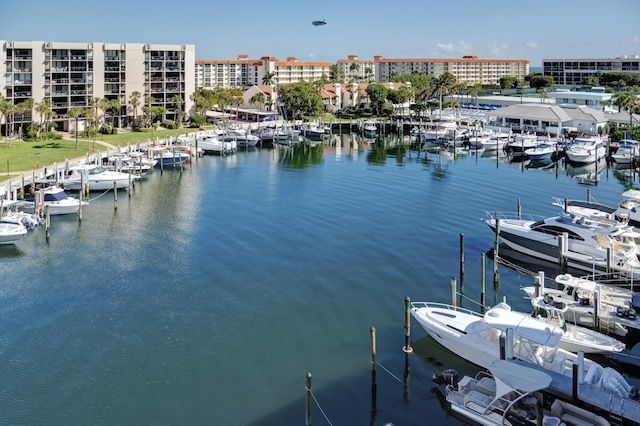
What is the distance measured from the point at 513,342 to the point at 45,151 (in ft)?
222

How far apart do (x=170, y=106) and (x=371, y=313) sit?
298 feet

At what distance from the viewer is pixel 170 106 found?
114625 mm

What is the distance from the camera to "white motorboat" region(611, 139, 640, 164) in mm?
81562

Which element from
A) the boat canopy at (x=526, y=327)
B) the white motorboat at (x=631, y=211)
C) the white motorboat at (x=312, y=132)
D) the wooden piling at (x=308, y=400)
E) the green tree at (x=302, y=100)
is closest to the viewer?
the wooden piling at (x=308, y=400)

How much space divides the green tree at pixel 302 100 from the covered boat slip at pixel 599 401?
109820 mm

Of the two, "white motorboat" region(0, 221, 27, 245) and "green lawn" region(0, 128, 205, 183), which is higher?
"green lawn" region(0, 128, 205, 183)

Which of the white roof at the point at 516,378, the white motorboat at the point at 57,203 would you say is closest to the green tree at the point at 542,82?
the white motorboat at the point at 57,203

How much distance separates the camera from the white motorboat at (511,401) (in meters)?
21.0

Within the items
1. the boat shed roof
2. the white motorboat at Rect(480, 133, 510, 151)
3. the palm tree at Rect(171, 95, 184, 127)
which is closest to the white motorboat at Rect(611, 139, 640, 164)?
the white motorboat at Rect(480, 133, 510, 151)

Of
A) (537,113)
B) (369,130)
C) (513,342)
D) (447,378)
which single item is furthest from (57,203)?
(537,113)

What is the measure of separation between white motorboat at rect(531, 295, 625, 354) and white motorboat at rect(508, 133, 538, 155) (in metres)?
64.3

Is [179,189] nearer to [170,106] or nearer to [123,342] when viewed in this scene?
[123,342]

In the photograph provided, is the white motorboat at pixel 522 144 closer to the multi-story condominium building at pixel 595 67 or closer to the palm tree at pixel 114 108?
the palm tree at pixel 114 108

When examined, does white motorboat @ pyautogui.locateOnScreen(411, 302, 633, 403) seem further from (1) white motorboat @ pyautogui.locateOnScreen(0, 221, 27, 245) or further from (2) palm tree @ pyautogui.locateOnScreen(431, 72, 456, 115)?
(2) palm tree @ pyautogui.locateOnScreen(431, 72, 456, 115)
